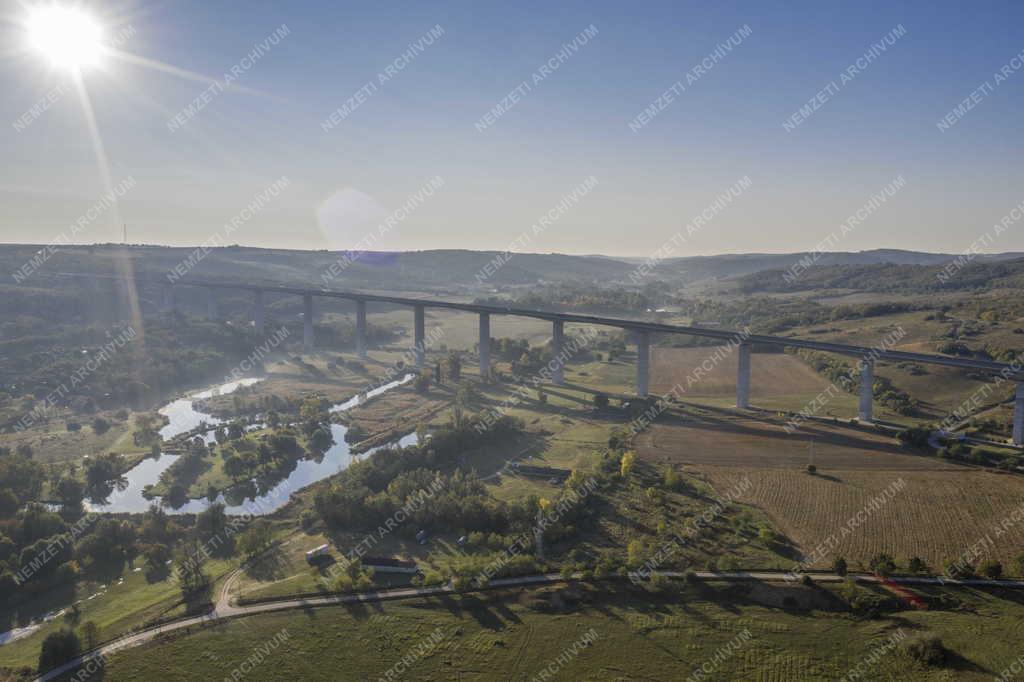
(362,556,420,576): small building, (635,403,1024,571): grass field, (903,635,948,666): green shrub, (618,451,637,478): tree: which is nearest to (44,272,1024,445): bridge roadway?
(635,403,1024,571): grass field

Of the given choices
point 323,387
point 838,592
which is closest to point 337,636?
point 838,592

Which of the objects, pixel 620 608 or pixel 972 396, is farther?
pixel 972 396

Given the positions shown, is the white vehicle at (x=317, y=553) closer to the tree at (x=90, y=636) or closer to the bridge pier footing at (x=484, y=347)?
the tree at (x=90, y=636)

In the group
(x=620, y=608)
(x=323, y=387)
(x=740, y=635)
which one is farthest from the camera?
(x=323, y=387)

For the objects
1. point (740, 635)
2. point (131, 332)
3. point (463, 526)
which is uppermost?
point (131, 332)

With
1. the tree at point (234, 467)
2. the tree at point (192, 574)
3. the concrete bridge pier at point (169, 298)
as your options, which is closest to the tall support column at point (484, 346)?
the tree at point (234, 467)

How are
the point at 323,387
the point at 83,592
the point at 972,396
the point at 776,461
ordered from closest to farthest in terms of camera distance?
the point at 83,592
the point at 776,461
the point at 972,396
the point at 323,387

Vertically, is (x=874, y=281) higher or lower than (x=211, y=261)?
lower

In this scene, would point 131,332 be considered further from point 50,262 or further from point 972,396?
point 972,396
